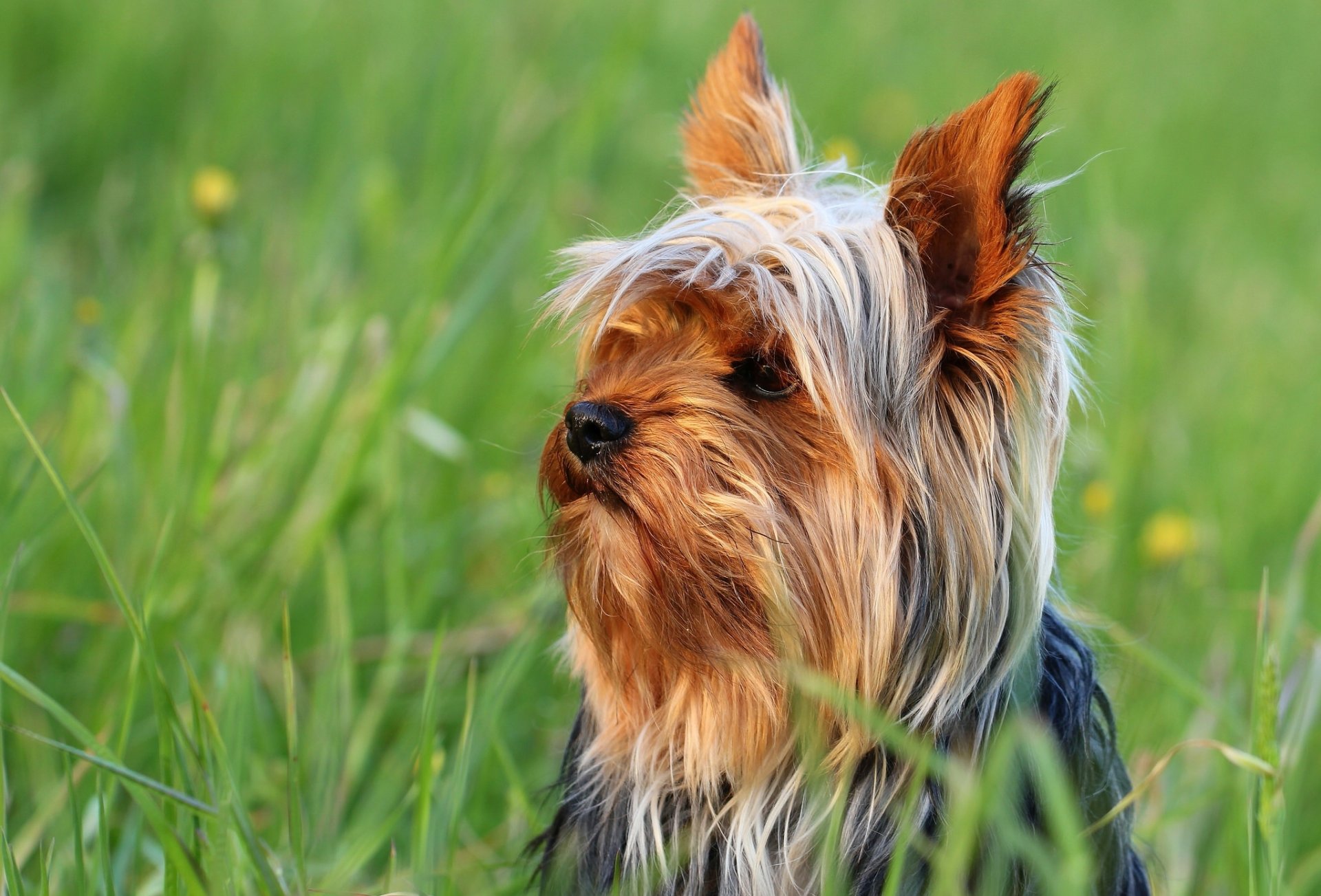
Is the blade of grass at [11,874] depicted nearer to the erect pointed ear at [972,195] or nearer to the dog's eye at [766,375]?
the dog's eye at [766,375]

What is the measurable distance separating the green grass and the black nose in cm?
42

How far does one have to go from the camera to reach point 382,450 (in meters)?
3.30

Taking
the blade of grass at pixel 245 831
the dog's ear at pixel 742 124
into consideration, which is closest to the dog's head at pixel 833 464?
the dog's ear at pixel 742 124

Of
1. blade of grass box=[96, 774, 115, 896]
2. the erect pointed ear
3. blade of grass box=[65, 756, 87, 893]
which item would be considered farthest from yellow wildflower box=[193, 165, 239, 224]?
the erect pointed ear

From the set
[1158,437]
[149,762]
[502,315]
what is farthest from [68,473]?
[1158,437]

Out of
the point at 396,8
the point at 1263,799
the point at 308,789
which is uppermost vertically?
the point at 396,8

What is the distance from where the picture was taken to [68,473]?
10.1 ft

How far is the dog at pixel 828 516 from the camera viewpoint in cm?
182

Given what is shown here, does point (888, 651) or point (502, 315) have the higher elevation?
point (502, 315)

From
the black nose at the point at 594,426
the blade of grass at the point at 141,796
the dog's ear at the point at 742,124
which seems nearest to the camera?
the blade of grass at the point at 141,796

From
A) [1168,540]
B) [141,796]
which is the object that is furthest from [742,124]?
[1168,540]

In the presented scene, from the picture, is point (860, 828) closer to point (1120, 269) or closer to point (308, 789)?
point (308, 789)

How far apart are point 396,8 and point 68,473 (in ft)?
12.3


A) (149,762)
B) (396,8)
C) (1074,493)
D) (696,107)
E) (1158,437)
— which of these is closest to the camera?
(696,107)
